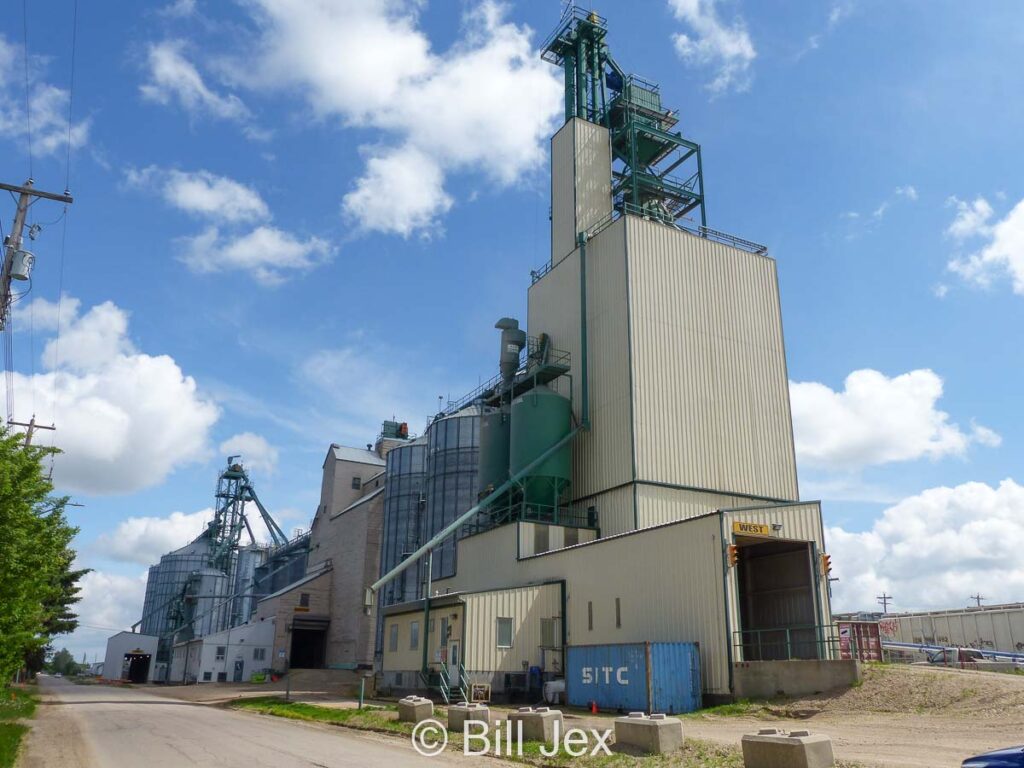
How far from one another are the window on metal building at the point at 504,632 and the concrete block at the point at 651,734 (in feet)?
47.1

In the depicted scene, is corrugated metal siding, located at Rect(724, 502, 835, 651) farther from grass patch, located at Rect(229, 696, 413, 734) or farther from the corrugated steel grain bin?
grass patch, located at Rect(229, 696, 413, 734)

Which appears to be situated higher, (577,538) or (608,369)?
(608,369)

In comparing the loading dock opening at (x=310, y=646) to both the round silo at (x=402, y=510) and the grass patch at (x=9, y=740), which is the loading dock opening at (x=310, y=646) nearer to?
the round silo at (x=402, y=510)

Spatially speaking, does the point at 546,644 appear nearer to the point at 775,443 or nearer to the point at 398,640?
the point at 398,640

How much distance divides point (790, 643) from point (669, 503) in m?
9.33

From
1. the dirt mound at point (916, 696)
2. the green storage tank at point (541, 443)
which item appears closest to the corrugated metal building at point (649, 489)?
the green storage tank at point (541, 443)

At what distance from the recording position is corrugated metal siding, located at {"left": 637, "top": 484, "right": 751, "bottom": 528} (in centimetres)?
3341

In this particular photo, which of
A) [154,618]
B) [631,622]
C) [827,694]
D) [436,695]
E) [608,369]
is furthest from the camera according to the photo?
[154,618]

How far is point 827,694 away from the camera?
67.1 feet

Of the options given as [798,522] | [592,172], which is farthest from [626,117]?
[798,522]

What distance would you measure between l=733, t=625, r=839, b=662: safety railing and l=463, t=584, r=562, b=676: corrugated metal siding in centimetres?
718

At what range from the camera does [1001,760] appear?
21.9 ft

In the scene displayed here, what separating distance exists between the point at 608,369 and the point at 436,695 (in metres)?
16.0

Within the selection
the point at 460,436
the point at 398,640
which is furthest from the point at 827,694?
the point at 460,436
